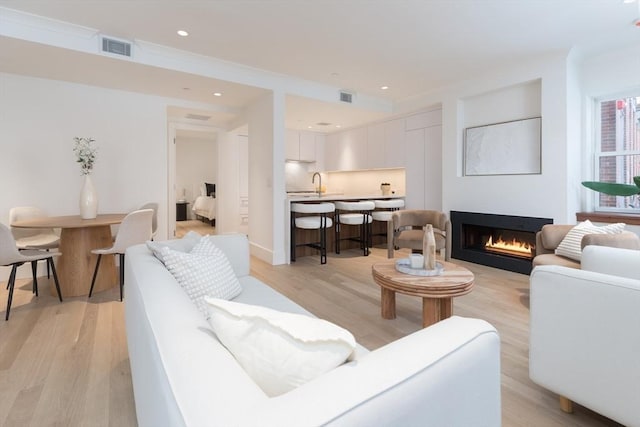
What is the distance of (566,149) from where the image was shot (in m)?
3.62

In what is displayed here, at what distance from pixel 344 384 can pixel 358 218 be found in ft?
14.1

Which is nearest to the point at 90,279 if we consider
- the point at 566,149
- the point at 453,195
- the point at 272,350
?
the point at 272,350

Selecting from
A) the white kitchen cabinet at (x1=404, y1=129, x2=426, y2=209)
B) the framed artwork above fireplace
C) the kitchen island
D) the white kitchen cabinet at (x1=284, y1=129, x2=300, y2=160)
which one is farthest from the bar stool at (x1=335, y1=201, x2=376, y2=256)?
the white kitchen cabinet at (x1=284, y1=129, x2=300, y2=160)

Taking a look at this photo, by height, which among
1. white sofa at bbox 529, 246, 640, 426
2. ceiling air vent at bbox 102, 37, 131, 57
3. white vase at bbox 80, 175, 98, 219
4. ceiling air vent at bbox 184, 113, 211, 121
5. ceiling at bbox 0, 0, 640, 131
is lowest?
white sofa at bbox 529, 246, 640, 426

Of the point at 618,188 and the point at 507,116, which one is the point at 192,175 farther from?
the point at 618,188

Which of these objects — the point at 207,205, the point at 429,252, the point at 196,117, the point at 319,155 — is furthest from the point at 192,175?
the point at 429,252

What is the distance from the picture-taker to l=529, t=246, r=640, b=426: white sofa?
1.23 meters

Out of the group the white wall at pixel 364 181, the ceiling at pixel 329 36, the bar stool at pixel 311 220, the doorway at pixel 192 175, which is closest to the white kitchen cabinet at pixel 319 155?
the white wall at pixel 364 181

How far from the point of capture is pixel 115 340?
2.29 metres

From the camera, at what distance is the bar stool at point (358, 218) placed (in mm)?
4773

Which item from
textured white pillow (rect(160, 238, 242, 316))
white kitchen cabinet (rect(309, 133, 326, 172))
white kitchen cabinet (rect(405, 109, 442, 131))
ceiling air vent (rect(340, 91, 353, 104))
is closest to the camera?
textured white pillow (rect(160, 238, 242, 316))

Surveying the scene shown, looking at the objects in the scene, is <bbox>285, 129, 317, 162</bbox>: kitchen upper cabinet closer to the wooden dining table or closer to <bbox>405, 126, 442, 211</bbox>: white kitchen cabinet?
<bbox>405, 126, 442, 211</bbox>: white kitchen cabinet

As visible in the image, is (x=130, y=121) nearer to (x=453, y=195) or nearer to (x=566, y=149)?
(x=453, y=195)

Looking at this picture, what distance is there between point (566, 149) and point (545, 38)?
48.0 inches
